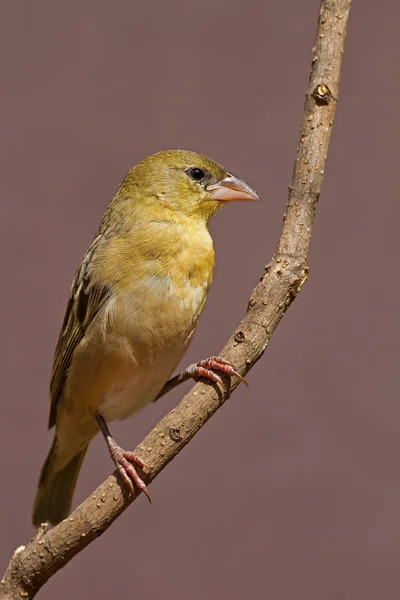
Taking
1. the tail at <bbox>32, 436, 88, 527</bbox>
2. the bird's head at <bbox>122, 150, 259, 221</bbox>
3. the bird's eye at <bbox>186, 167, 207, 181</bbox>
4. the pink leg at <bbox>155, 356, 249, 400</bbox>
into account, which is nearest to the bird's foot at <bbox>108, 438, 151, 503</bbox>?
the pink leg at <bbox>155, 356, 249, 400</bbox>

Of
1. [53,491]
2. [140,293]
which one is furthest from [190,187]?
[53,491]

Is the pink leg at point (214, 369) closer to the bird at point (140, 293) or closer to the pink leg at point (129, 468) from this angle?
the bird at point (140, 293)

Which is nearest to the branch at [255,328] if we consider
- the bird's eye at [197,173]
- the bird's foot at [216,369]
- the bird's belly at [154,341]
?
the bird's foot at [216,369]

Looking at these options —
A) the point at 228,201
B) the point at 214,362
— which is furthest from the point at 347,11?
the point at 214,362

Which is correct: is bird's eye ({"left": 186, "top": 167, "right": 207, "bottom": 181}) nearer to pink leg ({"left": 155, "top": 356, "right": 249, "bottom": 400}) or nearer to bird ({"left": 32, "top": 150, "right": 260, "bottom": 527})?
bird ({"left": 32, "top": 150, "right": 260, "bottom": 527})

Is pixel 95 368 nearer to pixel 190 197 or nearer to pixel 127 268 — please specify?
pixel 127 268

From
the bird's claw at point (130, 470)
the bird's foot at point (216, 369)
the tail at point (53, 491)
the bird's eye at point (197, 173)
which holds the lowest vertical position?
the bird's claw at point (130, 470)

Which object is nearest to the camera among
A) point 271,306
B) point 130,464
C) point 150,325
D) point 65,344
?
point 271,306
